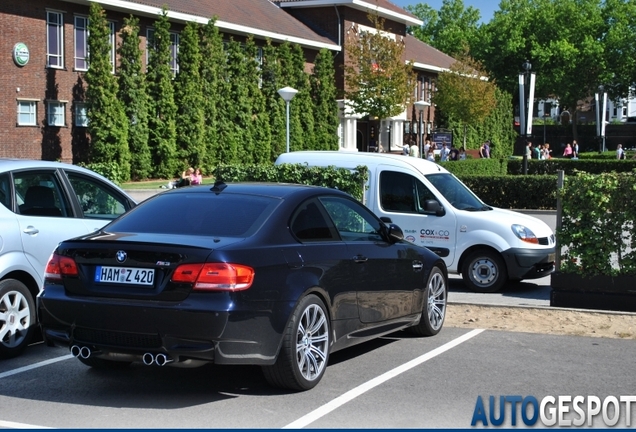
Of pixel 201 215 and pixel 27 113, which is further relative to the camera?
pixel 27 113

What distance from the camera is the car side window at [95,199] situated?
363 inches

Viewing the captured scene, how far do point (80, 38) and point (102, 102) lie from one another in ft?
10.7

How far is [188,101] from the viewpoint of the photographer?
4075 cm

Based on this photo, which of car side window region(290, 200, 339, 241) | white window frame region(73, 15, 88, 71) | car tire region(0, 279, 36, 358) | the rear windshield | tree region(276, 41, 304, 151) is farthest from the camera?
tree region(276, 41, 304, 151)

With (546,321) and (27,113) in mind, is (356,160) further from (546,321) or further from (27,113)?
(27,113)

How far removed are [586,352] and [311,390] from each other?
2.82m

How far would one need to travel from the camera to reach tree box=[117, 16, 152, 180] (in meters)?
37.8


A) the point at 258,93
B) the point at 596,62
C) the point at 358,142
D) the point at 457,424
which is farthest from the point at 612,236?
the point at 596,62

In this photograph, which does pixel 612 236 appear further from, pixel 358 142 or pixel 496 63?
pixel 496 63

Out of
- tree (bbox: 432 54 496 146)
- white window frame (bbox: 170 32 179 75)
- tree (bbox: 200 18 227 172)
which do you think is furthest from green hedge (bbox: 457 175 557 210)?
tree (bbox: 432 54 496 146)

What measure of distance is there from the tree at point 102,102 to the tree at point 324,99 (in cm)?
1639

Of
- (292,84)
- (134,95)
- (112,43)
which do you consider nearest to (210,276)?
(134,95)

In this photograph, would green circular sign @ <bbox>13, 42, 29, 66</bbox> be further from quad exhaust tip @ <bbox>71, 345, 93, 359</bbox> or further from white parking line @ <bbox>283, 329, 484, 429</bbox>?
quad exhaust tip @ <bbox>71, 345, 93, 359</bbox>

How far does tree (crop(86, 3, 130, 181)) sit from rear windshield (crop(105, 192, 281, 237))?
29897mm
